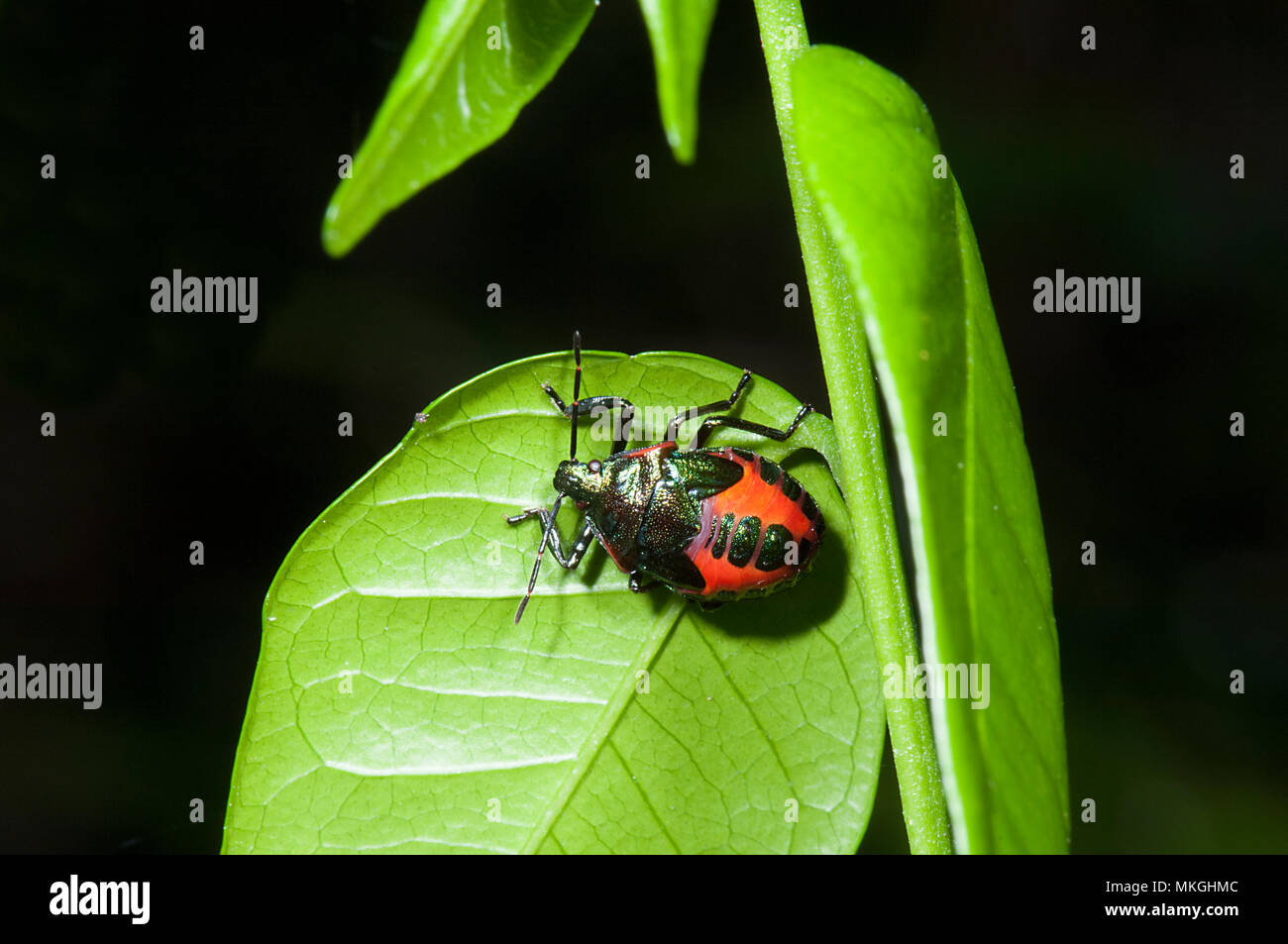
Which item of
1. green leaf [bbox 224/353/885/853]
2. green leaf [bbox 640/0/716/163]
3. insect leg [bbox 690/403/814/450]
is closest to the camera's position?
green leaf [bbox 640/0/716/163]

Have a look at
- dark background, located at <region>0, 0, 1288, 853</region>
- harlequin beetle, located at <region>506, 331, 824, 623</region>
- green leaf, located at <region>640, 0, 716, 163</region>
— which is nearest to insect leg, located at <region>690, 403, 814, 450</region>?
harlequin beetle, located at <region>506, 331, 824, 623</region>

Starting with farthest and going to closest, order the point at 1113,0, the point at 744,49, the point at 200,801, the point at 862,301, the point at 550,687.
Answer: the point at 1113,0, the point at 744,49, the point at 200,801, the point at 550,687, the point at 862,301

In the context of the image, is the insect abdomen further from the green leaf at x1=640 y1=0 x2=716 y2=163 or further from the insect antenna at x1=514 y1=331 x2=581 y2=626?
the green leaf at x1=640 y1=0 x2=716 y2=163

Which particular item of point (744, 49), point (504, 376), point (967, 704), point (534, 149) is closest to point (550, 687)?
point (504, 376)

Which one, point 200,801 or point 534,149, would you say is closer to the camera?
point 200,801

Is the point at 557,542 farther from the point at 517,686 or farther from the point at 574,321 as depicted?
the point at 574,321

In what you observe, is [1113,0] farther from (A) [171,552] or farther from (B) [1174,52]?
(A) [171,552]

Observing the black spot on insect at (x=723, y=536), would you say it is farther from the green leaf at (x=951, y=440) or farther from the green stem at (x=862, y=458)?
the green leaf at (x=951, y=440)
